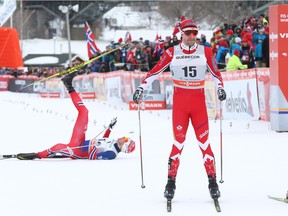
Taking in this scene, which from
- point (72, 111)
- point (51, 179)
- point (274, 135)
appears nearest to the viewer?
point (51, 179)

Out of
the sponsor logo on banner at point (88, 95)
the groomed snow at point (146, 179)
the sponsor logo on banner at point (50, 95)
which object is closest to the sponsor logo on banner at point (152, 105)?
the groomed snow at point (146, 179)

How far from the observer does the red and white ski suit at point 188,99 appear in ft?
24.3

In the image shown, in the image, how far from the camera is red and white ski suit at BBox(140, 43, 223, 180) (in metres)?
7.41

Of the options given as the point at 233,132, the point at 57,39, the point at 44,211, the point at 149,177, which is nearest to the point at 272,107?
the point at 233,132

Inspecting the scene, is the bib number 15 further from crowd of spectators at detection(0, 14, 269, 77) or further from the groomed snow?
crowd of spectators at detection(0, 14, 269, 77)

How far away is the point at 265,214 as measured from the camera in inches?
258

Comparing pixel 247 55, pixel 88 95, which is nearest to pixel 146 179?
pixel 247 55

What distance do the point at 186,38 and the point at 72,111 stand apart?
15654 mm

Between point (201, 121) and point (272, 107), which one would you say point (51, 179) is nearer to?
point (201, 121)

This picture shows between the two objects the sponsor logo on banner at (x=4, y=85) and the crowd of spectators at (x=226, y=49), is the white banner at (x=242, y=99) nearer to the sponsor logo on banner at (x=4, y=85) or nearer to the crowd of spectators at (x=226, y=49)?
the crowd of spectators at (x=226, y=49)

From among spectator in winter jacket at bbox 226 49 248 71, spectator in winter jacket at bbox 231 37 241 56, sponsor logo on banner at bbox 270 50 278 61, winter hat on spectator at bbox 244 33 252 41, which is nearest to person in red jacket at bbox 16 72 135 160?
sponsor logo on banner at bbox 270 50 278 61

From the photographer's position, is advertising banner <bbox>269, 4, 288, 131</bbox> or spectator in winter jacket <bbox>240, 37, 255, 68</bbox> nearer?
advertising banner <bbox>269, 4, 288, 131</bbox>

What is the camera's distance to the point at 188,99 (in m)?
7.43

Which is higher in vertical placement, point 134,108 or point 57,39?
point 57,39
